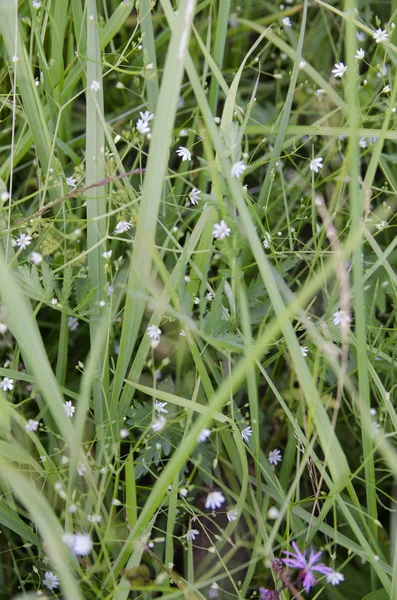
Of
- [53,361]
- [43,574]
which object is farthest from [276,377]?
[43,574]

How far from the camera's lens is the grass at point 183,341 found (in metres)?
1.13

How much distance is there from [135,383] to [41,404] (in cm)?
34

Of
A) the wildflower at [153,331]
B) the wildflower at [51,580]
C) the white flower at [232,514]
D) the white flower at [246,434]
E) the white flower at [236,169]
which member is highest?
the white flower at [236,169]

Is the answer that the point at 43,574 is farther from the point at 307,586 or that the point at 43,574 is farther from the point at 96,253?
the point at 96,253

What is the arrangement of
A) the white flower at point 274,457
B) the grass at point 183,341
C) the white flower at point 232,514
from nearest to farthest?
the grass at point 183,341
the white flower at point 232,514
the white flower at point 274,457

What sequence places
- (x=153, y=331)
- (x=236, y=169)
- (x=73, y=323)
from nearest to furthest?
1. (x=236, y=169)
2. (x=153, y=331)
3. (x=73, y=323)

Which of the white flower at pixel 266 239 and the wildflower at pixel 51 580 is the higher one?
the white flower at pixel 266 239

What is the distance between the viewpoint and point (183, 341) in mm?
1552

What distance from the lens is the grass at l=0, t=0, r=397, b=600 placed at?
3.70 ft

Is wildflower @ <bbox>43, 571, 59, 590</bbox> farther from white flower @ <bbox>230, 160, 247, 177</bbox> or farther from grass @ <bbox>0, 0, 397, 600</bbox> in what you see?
white flower @ <bbox>230, 160, 247, 177</bbox>

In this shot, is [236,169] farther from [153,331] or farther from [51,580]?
[51,580]

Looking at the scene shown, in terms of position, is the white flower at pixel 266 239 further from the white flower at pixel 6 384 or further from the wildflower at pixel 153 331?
the white flower at pixel 6 384

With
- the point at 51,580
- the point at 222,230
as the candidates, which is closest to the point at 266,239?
the point at 222,230

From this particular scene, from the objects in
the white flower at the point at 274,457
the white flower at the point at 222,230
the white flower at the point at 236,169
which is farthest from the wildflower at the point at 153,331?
the white flower at the point at 274,457
